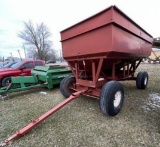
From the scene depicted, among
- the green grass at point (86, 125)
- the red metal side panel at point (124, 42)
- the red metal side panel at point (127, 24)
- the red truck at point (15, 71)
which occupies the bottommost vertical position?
the green grass at point (86, 125)

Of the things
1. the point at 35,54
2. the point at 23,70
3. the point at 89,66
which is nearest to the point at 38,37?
the point at 35,54

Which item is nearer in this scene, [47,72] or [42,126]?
[42,126]

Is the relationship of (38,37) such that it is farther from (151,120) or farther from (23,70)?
(151,120)

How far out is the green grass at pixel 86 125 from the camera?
7.50 feet

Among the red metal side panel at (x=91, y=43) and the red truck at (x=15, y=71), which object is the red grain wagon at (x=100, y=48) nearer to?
the red metal side panel at (x=91, y=43)

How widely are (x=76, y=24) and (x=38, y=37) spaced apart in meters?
41.1

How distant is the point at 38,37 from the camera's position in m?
40.9

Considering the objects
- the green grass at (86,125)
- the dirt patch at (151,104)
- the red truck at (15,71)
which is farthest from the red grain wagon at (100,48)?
the red truck at (15,71)

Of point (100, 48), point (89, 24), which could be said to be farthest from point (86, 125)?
point (89, 24)

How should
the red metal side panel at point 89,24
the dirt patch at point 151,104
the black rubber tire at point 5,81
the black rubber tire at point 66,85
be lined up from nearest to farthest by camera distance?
the red metal side panel at point 89,24 < the dirt patch at point 151,104 < the black rubber tire at point 66,85 < the black rubber tire at point 5,81

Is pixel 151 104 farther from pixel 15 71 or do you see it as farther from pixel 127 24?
pixel 15 71

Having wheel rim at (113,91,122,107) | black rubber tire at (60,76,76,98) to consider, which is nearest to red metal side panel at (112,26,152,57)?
wheel rim at (113,91,122,107)

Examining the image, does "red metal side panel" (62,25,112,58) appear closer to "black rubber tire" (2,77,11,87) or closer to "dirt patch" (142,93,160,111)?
"dirt patch" (142,93,160,111)

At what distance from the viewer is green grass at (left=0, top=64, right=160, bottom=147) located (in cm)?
229
